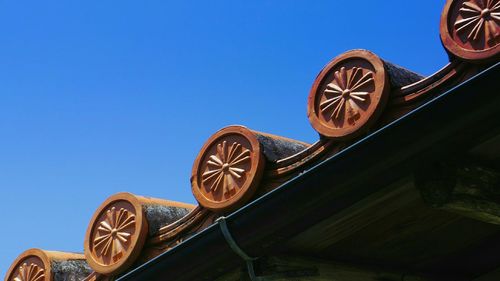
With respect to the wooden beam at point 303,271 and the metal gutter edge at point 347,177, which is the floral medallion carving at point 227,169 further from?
the wooden beam at point 303,271

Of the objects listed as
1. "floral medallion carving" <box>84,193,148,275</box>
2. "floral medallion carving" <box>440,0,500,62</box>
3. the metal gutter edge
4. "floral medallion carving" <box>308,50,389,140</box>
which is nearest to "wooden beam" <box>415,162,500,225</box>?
the metal gutter edge

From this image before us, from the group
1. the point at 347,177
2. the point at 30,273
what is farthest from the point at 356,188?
the point at 30,273

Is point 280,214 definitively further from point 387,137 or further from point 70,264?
point 70,264

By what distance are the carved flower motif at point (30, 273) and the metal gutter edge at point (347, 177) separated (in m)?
1.18

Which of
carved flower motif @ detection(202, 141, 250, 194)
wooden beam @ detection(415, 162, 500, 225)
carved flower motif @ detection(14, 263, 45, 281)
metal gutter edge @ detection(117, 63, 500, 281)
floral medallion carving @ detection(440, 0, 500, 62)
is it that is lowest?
wooden beam @ detection(415, 162, 500, 225)

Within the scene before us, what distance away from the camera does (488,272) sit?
590 centimetres

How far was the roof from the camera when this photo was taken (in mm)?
4137

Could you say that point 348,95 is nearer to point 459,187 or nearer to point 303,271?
point 459,187

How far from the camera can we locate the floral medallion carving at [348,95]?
4414 mm

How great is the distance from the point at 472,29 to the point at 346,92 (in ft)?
2.23

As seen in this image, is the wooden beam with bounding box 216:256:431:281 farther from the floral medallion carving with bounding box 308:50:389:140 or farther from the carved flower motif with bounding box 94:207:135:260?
the floral medallion carving with bounding box 308:50:389:140

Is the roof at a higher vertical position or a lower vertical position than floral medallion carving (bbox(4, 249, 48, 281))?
lower

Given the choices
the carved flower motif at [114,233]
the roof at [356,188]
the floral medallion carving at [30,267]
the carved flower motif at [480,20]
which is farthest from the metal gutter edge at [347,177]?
the floral medallion carving at [30,267]

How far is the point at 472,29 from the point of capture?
4.12m
